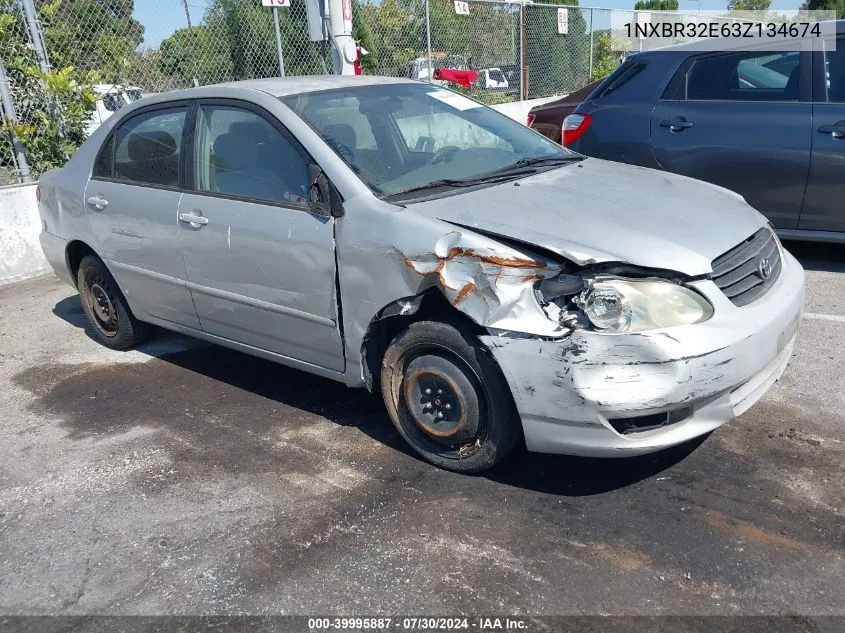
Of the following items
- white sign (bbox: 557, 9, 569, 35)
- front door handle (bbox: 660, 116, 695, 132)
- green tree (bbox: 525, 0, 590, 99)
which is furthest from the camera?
A: white sign (bbox: 557, 9, 569, 35)

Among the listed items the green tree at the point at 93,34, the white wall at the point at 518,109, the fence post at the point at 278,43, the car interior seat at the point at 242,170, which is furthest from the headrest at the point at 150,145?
the white wall at the point at 518,109

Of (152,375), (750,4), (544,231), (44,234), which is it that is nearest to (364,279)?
(544,231)

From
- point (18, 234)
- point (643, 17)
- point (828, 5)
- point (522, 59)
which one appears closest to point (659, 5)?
point (828, 5)

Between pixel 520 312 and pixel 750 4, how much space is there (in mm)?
50126

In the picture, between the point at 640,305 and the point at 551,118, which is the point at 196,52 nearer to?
the point at 551,118

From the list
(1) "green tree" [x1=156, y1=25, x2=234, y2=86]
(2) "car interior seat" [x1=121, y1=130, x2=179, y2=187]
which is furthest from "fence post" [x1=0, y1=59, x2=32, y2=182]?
(2) "car interior seat" [x1=121, y1=130, x2=179, y2=187]

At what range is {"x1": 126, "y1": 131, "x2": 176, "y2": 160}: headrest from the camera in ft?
14.6

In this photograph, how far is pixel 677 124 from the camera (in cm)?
602

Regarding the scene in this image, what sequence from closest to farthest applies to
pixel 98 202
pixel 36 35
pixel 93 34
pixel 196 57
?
pixel 98 202 → pixel 36 35 → pixel 93 34 → pixel 196 57

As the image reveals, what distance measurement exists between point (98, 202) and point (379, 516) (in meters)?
2.91

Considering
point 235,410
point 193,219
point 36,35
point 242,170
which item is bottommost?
point 235,410

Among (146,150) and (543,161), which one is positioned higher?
(146,150)

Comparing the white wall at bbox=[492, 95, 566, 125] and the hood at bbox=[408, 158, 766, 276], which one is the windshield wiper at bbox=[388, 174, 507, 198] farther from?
the white wall at bbox=[492, 95, 566, 125]

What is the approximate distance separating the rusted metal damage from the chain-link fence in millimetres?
6240
